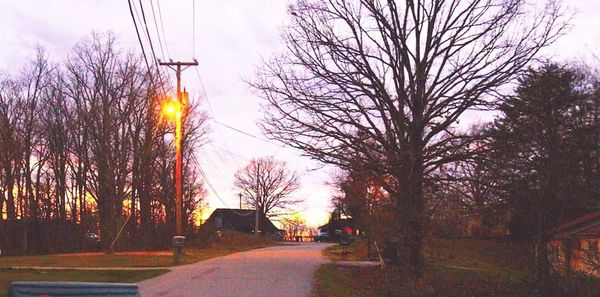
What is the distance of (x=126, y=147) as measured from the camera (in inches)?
1860

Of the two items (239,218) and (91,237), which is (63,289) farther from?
(239,218)

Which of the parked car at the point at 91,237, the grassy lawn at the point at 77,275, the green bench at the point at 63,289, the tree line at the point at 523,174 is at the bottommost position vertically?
the grassy lawn at the point at 77,275

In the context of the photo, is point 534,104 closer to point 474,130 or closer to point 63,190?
point 474,130

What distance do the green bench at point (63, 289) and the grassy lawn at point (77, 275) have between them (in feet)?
37.0

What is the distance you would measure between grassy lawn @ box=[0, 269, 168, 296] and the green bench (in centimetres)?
1129

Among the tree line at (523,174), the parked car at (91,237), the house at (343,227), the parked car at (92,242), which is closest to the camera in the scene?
the tree line at (523,174)

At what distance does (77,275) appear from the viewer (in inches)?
816

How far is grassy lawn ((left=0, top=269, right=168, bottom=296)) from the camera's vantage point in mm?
19375

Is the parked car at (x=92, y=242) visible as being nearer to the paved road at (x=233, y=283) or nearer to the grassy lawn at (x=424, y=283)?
the paved road at (x=233, y=283)

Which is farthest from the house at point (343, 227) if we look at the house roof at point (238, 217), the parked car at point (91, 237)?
the parked car at point (91, 237)

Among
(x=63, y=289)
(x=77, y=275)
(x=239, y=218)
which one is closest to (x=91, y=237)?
(x=77, y=275)

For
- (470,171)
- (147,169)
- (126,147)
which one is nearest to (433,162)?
(470,171)

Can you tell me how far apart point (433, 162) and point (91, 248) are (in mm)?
30761

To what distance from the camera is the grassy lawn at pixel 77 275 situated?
1938 centimetres
